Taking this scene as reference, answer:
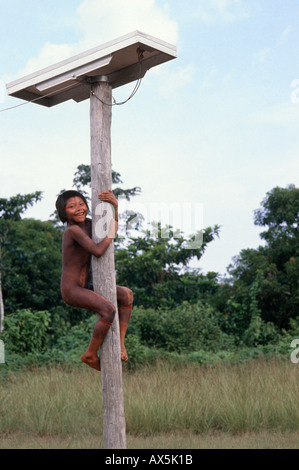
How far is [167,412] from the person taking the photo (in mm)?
7703

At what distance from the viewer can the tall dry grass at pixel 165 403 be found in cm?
763

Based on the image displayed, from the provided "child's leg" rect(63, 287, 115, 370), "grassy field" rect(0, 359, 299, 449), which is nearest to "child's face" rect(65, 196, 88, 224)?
"child's leg" rect(63, 287, 115, 370)

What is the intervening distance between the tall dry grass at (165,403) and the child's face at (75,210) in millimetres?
3729

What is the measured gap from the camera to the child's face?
4.90 m

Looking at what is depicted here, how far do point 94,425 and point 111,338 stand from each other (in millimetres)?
3461

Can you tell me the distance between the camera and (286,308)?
15117mm

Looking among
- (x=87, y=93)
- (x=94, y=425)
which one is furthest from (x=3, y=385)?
(x=87, y=93)

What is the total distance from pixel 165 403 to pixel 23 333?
4.93 metres

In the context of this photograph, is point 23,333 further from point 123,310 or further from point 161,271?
point 123,310

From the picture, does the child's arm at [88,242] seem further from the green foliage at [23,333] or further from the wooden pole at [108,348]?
the green foliage at [23,333]

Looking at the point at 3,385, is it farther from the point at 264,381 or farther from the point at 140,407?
the point at 264,381

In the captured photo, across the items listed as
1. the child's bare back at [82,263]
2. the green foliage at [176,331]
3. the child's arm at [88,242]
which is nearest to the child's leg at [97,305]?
the child's bare back at [82,263]

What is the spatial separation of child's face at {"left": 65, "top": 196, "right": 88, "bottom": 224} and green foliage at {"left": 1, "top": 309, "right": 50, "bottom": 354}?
7.37 meters
